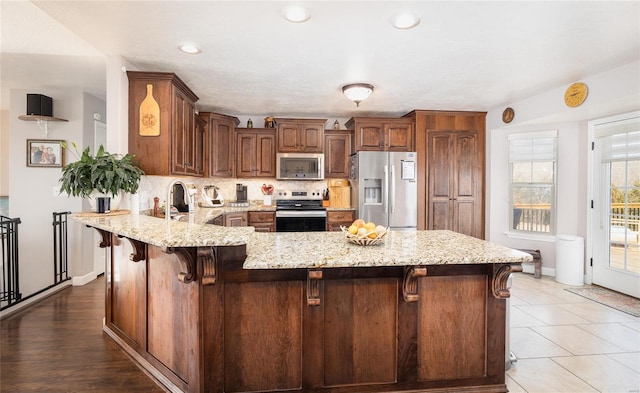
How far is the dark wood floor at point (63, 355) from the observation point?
6.49 ft

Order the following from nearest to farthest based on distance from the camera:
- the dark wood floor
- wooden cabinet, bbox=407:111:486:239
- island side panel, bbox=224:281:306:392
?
island side panel, bbox=224:281:306:392 < the dark wood floor < wooden cabinet, bbox=407:111:486:239

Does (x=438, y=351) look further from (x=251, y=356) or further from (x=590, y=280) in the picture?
(x=590, y=280)

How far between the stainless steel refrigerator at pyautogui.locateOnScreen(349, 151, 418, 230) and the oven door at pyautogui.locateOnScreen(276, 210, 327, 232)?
620 mm

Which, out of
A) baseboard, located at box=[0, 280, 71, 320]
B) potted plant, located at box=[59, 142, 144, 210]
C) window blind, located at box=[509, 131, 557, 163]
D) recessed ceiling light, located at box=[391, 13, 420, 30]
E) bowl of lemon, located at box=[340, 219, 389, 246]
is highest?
recessed ceiling light, located at box=[391, 13, 420, 30]

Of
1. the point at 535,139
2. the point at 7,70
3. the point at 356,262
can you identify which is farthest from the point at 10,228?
the point at 535,139

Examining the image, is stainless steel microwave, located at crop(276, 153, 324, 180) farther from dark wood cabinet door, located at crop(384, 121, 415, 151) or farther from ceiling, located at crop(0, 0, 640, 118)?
ceiling, located at crop(0, 0, 640, 118)

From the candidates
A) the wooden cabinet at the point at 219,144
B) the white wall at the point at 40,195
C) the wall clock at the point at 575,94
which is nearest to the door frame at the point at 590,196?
the wall clock at the point at 575,94

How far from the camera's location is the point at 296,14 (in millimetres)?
2078

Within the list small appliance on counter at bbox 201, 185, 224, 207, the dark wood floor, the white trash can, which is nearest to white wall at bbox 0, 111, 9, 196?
the dark wood floor

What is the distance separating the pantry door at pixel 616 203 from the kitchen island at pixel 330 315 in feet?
10.0

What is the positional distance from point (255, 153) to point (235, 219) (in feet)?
3.85

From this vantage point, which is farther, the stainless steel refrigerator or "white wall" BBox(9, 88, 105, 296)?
the stainless steel refrigerator

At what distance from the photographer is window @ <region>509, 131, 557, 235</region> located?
441 centimetres

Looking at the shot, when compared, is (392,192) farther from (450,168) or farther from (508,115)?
(508,115)
